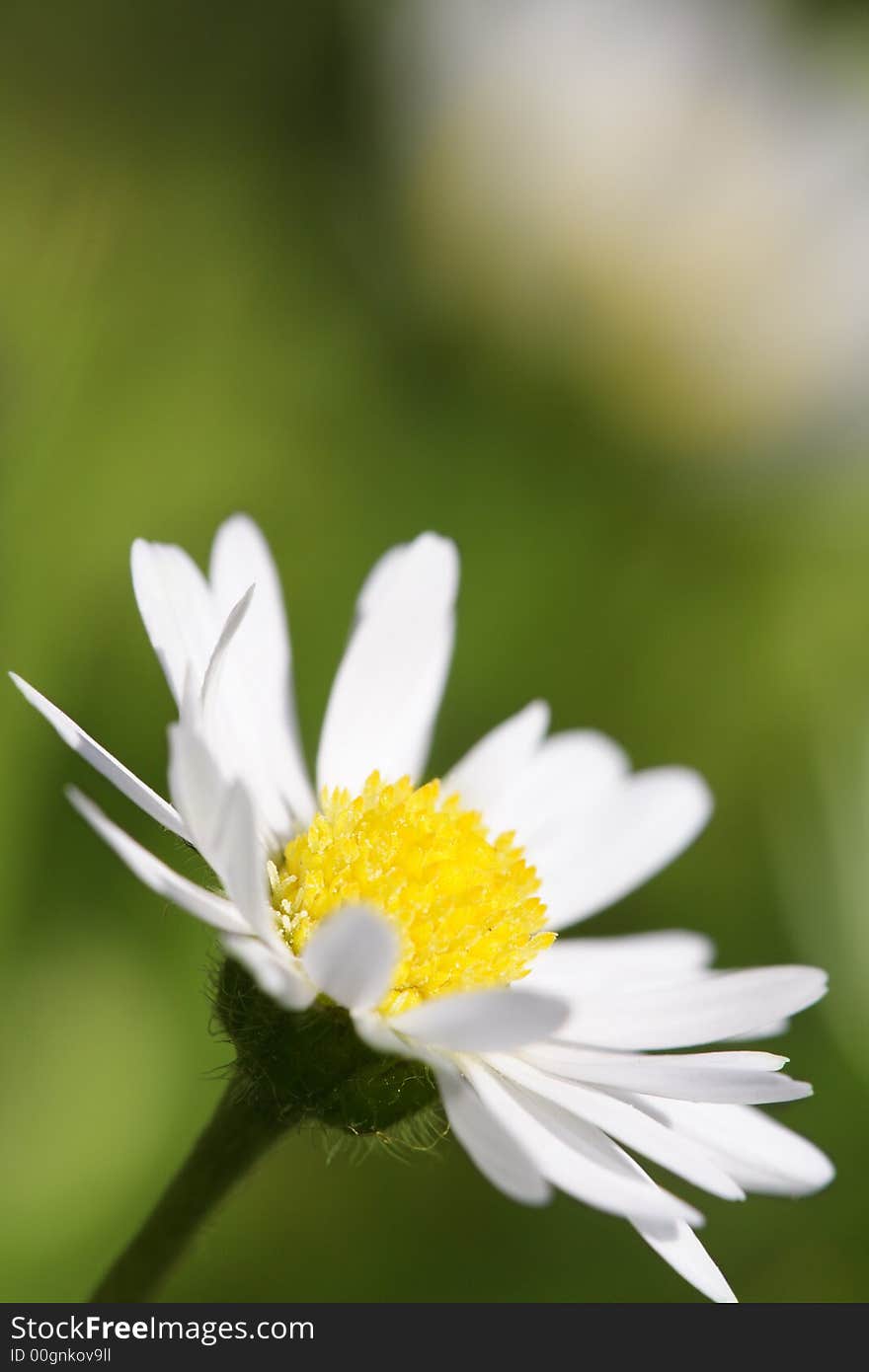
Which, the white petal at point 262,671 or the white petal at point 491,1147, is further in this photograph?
the white petal at point 262,671

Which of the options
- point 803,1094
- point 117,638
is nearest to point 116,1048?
point 117,638

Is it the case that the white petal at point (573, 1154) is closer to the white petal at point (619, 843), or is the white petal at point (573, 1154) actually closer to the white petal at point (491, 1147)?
the white petal at point (491, 1147)

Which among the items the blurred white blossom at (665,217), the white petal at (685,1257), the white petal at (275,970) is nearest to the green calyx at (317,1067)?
the white petal at (275,970)

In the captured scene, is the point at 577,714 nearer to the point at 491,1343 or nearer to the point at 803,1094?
the point at 491,1343

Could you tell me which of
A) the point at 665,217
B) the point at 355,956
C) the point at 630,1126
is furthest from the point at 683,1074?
the point at 665,217

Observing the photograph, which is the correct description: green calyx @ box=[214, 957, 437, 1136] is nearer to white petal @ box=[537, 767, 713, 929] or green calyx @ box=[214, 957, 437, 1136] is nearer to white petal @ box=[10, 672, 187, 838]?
white petal @ box=[10, 672, 187, 838]

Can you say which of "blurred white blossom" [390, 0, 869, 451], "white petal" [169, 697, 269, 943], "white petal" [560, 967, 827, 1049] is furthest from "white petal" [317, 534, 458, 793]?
"blurred white blossom" [390, 0, 869, 451]
